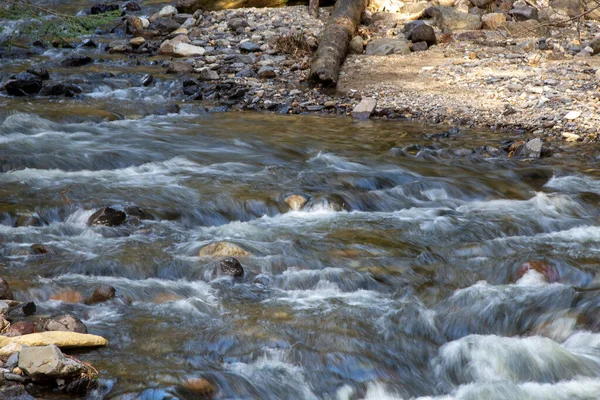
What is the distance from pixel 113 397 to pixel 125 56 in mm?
12177

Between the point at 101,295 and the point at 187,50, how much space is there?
10435 mm

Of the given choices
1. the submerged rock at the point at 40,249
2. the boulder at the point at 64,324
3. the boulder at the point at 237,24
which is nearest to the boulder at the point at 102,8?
the boulder at the point at 237,24

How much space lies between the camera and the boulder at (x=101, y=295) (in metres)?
4.99

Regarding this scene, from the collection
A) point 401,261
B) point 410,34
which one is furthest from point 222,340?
point 410,34

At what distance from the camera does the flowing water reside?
4.36 m

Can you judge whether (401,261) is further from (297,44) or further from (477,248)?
(297,44)

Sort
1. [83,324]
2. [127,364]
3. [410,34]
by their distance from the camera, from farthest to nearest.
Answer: [410,34] < [83,324] < [127,364]

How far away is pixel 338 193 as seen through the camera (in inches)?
301

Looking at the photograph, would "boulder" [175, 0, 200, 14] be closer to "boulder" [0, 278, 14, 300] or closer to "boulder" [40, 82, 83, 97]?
"boulder" [40, 82, 83, 97]

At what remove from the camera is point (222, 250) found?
5.96 meters

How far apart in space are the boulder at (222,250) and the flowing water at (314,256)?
3.8 inches

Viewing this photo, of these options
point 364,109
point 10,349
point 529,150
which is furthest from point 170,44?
point 10,349

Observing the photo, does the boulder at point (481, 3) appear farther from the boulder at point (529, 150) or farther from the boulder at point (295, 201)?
the boulder at point (295, 201)

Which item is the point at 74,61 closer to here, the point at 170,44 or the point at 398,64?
the point at 170,44
